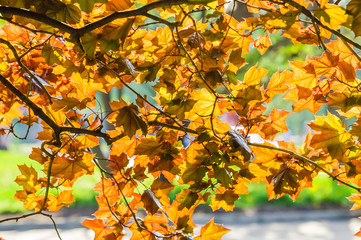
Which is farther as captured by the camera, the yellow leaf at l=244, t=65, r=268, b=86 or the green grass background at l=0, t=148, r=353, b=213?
the green grass background at l=0, t=148, r=353, b=213

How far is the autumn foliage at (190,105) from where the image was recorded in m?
0.56

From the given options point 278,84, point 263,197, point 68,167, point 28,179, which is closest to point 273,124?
point 278,84

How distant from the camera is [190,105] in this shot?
604 mm

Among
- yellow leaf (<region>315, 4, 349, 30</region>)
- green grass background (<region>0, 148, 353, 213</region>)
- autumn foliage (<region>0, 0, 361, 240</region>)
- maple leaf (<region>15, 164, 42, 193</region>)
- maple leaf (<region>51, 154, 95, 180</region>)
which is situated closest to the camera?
yellow leaf (<region>315, 4, 349, 30</region>)

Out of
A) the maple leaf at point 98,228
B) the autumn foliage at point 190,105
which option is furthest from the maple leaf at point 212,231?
the maple leaf at point 98,228

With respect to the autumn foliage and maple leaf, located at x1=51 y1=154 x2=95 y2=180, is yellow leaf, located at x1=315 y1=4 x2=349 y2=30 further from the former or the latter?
maple leaf, located at x1=51 y1=154 x2=95 y2=180

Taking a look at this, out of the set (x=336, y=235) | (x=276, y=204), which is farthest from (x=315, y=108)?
(x=276, y=204)

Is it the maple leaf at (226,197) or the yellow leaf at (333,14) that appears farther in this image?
the maple leaf at (226,197)

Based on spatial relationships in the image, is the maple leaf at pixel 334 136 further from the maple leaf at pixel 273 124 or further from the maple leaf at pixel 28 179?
the maple leaf at pixel 28 179

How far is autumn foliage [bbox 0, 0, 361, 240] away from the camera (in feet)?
1.84

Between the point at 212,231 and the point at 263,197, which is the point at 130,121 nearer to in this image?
the point at 212,231

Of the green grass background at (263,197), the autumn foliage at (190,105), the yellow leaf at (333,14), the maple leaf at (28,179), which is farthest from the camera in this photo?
the green grass background at (263,197)

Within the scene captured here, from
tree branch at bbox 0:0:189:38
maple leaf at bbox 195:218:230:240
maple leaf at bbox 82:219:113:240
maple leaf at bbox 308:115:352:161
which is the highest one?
tree branch at bbox 0:0:189:38

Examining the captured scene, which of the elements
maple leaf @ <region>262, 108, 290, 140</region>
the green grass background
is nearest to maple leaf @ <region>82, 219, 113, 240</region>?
maple leaf @ <region>262, 108, 290, 140</region>
